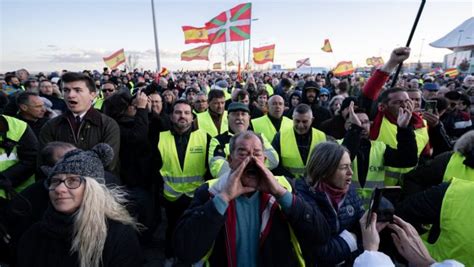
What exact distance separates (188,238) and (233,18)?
13412 mm

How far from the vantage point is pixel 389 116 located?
374cm

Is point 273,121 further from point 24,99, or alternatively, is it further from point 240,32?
point 240,32

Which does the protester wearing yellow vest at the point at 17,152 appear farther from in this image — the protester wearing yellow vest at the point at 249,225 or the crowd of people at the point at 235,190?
the protester wearing yellow vest at the point at 249,225

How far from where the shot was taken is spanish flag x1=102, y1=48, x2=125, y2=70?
725 inches

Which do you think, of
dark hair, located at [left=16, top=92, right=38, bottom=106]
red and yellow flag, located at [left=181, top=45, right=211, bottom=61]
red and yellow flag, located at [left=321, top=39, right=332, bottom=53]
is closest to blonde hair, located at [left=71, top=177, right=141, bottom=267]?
dark hair, located at [left=16, top=92, right=38, bottom=106]

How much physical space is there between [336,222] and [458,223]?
70cm

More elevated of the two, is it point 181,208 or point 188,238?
point 188,238

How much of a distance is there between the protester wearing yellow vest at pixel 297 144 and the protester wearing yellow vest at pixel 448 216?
5.23 ft

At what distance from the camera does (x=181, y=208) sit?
3.70m

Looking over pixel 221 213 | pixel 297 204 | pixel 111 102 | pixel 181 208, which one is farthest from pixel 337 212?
pixel 111 102

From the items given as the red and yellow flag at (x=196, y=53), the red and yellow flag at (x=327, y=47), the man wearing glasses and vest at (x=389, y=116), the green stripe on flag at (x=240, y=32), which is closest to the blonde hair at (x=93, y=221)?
the man wearing glasses and vest at (x=389, y=116)

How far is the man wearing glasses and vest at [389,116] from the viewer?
3.31 metres

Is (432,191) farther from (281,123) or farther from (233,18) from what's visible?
(233,18)

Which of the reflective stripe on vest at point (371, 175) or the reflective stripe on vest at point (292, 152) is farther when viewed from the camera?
the reflective stripe on vest at point (292, 152)
